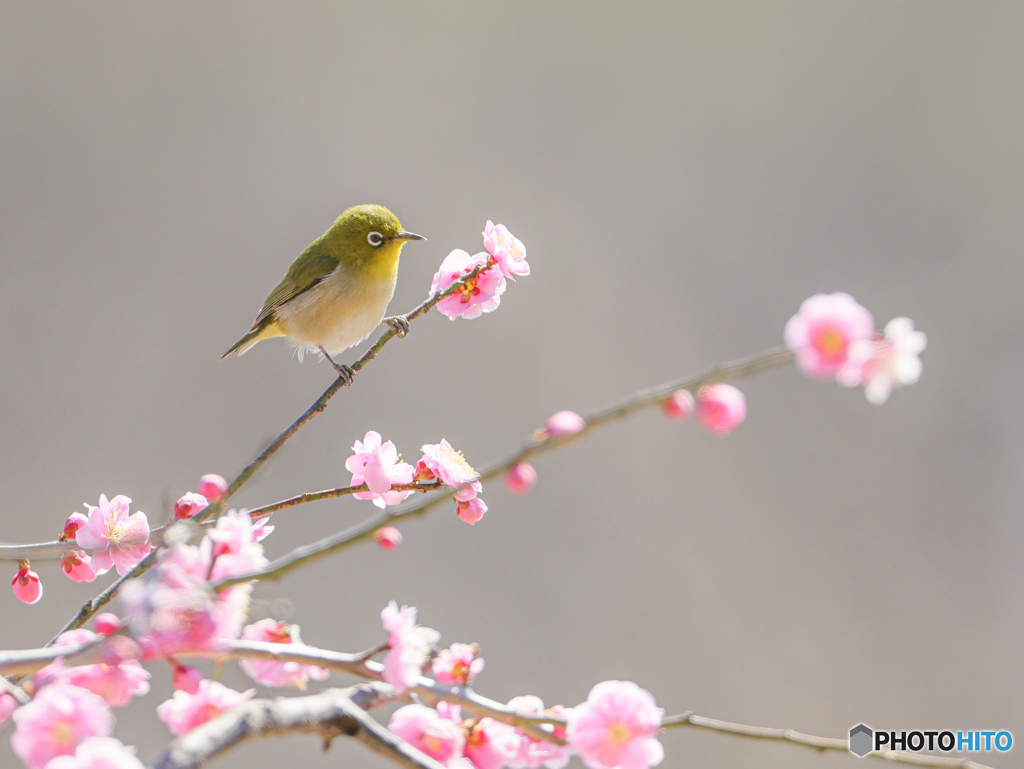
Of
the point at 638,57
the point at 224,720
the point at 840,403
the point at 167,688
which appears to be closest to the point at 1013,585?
the point at 840,403

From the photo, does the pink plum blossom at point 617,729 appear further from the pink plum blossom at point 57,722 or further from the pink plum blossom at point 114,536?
the pink plum blossom at point 114,536

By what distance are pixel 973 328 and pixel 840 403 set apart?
49 centimetres

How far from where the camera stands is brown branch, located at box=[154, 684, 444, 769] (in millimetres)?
299

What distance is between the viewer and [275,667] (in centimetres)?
40

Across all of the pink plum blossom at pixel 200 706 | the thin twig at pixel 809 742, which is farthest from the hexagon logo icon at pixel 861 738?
the pink plum blossom at pixel 200 706

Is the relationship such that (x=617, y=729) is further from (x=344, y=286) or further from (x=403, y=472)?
A: (x=344, y=286)

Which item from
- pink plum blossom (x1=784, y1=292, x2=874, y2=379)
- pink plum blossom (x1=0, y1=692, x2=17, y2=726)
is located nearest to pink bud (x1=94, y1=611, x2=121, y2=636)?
pink plum blossom (x1=0, y1=692, x2=17, y2=726)

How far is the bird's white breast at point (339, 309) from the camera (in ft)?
3.48

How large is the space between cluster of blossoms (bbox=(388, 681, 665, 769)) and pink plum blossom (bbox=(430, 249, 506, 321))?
345 mm

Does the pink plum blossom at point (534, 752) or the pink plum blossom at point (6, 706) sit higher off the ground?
the pink plum blossom at point (534, 752)

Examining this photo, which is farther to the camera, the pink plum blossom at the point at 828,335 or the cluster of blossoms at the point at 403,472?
the cluster of blossoms at the point at 403,472

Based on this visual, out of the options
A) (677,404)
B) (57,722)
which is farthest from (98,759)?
(677,404)

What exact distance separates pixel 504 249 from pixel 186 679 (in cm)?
39

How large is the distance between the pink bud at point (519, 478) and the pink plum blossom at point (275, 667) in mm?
151
